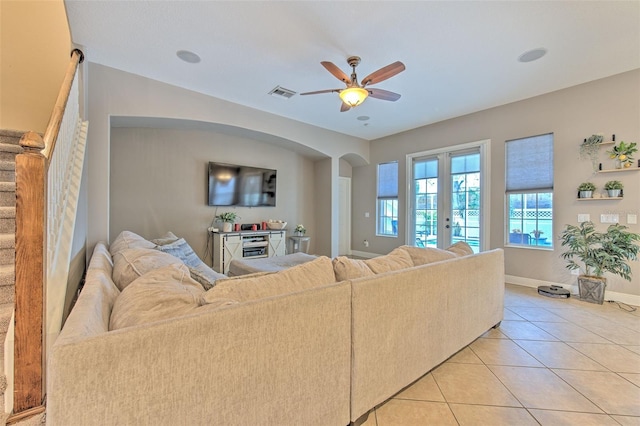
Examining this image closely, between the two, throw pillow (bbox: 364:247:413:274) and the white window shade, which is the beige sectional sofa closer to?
throw pillow (bbox: 364:247:413:274)

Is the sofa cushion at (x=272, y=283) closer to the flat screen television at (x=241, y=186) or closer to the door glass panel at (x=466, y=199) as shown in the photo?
the flat screen television at (x=241, y=186)

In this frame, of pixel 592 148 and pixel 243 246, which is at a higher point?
pixel 592 148

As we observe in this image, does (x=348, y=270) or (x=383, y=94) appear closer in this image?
(x=348, y=270)

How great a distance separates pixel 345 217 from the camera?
7312 mm

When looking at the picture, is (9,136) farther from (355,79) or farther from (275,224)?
(275,224)

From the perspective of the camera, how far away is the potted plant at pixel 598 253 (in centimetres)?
328

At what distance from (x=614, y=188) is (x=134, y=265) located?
528cm

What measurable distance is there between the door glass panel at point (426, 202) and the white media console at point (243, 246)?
2923 mm

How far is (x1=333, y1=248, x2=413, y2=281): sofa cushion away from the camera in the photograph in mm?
1635

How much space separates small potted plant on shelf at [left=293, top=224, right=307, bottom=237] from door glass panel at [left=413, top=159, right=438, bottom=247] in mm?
2449

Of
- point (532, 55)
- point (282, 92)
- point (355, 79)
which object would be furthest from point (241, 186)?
point (532, 55)

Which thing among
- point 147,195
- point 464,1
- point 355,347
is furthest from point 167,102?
point 355,347

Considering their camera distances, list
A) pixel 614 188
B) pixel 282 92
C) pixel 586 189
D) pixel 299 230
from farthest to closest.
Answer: pixel 299 230, pixel 282 92, pixel 586 189, pixel 614 188

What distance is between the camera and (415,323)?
174 cm
